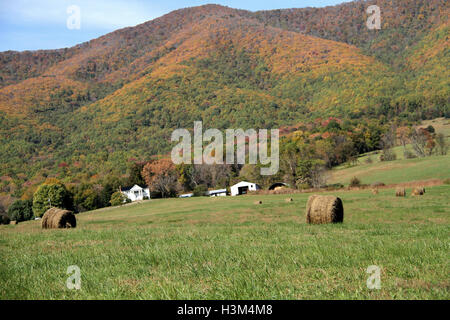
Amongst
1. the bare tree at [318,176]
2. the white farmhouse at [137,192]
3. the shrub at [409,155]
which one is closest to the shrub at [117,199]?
the white farmhouse at [137,192]

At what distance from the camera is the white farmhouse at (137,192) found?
329 feet

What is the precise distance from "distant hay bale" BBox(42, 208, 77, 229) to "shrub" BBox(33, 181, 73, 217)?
67.5 metres

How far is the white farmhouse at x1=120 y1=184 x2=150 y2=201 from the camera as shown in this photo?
329ft

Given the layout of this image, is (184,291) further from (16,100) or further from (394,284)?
(16,100)

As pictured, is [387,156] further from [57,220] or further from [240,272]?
[240,272]

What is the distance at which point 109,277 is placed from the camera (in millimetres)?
5762

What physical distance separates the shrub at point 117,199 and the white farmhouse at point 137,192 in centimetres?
416

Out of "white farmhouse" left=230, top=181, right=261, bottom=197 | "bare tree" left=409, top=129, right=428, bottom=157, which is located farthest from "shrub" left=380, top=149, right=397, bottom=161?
"white farmhouse" left=230, top=181, right=261, bottom=197

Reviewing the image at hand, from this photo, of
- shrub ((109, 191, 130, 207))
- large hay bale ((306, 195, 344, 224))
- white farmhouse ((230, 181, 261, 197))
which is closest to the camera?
large hay bale ((306, 195, 344, 224))

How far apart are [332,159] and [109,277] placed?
10596 cm

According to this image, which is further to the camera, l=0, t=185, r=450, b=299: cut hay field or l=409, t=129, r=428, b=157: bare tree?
l=409, t=129, r=428, b=157: bare tree

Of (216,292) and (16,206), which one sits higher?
(216,292)

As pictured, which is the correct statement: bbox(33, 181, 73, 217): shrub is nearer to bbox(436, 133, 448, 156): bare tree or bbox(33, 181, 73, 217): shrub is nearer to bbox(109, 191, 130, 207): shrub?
bbox(109, 191, 130, 207): shrub
